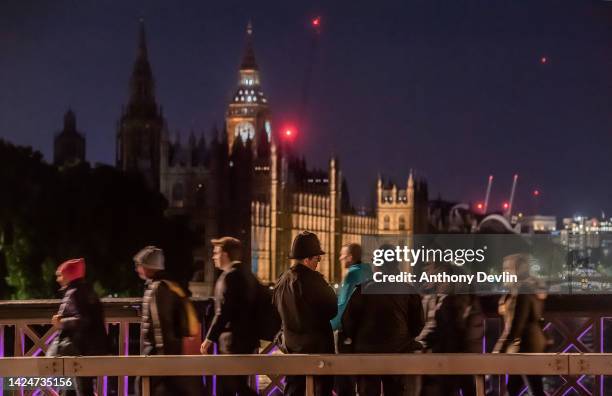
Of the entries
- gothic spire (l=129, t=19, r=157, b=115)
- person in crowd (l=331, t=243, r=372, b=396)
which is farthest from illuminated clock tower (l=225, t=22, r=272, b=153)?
person in crowd (l=331, t=243, r=372, b=396)

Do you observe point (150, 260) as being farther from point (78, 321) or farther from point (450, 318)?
point (450, 318)

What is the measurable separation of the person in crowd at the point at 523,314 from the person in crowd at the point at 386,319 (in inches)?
26.8

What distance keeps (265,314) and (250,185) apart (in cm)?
9215

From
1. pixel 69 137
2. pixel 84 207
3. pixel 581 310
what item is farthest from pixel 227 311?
pixel 69 137

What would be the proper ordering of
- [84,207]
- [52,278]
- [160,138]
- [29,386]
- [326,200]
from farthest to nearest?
[326,200] → [160,138] → [84,207] → [52,278] → [29,386]

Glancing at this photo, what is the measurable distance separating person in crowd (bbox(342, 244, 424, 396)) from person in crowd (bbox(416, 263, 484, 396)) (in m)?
0.27

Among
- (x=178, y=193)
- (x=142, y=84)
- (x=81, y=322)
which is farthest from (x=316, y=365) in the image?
(x=142, y=84)

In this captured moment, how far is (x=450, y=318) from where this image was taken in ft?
28.2

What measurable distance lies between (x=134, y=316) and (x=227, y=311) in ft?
5.78

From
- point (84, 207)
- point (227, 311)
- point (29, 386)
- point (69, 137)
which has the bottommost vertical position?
point (29, 386)

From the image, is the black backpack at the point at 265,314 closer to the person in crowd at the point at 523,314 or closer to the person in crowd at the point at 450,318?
the person in crowd at the point at 450,318

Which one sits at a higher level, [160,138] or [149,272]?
[160,138]

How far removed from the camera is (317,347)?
8078 millimetres

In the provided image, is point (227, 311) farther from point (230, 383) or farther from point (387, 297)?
point (387, 297)
